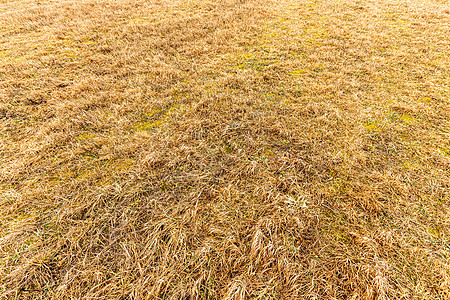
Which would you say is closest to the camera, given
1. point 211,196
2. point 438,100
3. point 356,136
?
point 211,196

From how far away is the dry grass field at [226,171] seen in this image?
2559 millimetres

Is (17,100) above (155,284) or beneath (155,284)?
above

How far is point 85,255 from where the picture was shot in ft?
8.93

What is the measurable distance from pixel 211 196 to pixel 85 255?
211 centimetres

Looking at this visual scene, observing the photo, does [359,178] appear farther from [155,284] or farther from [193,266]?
[155,284]

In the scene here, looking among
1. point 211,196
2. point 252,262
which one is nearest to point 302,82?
point 211,196

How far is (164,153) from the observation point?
13.5 ft

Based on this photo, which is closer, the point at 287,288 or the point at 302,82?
the point at 287,288

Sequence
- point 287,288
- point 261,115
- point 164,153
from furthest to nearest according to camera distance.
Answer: point 261,115, point 164,153, point 287,288

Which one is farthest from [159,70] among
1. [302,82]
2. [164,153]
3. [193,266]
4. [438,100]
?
[438,100]

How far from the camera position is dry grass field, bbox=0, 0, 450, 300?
8.39 feet

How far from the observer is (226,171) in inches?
149

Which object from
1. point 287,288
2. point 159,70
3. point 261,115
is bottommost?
point 287,288

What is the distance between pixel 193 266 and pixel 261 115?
386 cm
